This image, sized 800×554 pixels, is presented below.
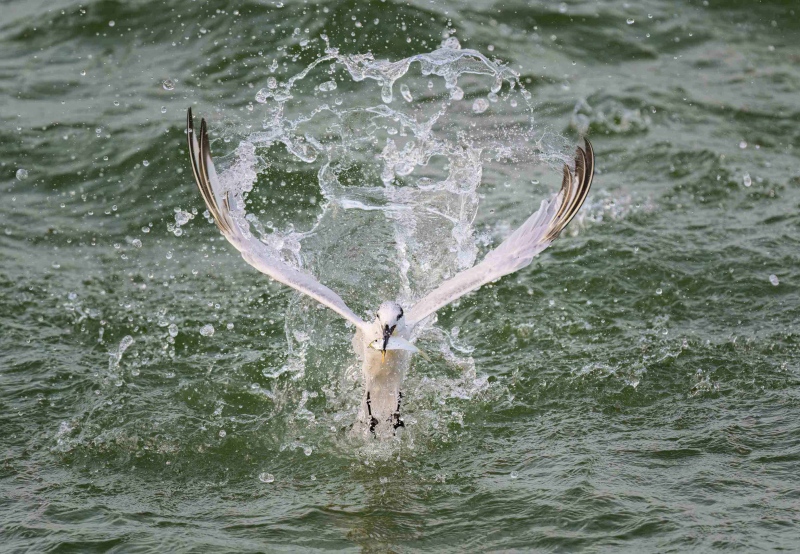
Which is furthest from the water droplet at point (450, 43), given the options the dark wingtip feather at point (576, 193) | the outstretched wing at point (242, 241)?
the outstretched wing at point (242, 241)

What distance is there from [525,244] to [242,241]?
175 cm

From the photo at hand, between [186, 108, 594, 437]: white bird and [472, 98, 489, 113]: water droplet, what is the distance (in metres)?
3.74

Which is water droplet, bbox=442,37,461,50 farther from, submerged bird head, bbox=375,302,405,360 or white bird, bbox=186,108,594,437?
submerged bird head, bbox=375,302,405,360

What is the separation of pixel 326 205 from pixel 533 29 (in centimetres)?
447

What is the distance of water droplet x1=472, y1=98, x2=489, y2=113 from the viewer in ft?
34.9

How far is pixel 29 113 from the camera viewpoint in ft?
36.9

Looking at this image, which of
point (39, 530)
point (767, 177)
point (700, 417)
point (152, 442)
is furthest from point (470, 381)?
point (767, 177)

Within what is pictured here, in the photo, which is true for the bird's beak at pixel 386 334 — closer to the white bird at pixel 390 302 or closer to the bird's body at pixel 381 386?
the white bird at pixel 390 302

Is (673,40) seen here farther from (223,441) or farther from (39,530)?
(39,530)

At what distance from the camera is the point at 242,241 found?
6.72 m

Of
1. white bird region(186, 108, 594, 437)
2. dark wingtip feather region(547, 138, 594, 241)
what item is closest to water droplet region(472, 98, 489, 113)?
white bird region(186, 108, 594, 437)

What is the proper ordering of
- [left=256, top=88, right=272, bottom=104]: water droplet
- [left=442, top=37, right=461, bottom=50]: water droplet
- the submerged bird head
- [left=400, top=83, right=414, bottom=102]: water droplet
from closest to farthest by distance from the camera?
1. the submerged bird head
2. [left=256, top=88, right=272, bottom=104]: water droplet
3. [left=400, top=83, right=414, bottom=102]: water droplet
4. [left=442, top=37, right=461, bottom=50]: water droplet

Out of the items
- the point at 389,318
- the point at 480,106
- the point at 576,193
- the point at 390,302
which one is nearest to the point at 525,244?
the point at 576,193

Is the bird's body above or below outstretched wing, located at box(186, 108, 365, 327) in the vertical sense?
below
